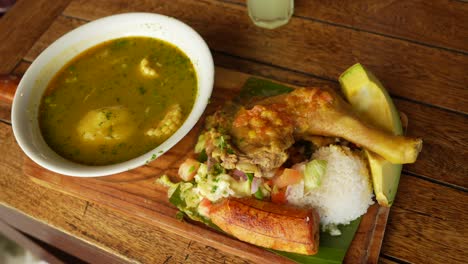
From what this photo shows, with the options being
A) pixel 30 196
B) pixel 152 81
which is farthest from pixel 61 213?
pixel 152 81

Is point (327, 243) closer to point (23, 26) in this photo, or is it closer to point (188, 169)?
point (188, 169)

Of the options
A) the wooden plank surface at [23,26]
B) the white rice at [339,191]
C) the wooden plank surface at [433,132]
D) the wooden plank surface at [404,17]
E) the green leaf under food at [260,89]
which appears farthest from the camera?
the wooden plank surface at [23,26]

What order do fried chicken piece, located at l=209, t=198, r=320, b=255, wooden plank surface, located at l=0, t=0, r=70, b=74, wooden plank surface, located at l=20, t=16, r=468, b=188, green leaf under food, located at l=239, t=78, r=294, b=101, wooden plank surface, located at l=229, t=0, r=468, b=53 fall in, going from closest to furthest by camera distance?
fried chicken piece, located at l=209, t=198, r=320, b=255, wooden plank surface, located at l=20, t=16, r=468, b=188, green leaf under food, located at l=239, t=78, r=294, b=101, wooden plank surface, located at l=229, t=0, r=468, b=53, wooden plank surface, located at l=0, t=0, r=70, b=74

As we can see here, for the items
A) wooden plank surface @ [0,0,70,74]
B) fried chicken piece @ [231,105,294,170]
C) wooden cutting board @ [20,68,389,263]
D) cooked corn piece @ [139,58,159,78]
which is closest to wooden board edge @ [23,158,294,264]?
wooden cutting board @ [20,68,389,263]

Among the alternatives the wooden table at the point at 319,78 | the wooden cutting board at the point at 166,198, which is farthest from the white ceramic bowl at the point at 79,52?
the wooden table at the point at 319,78

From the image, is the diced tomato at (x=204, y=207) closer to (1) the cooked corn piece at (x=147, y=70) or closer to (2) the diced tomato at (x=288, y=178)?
(2) the diced tomato at (x=288, y=178)

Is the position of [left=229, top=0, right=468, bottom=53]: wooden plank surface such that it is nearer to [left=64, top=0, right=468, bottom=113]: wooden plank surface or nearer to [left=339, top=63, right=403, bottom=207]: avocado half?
[left=64, top=0, right=468, bottom=113]: wooden plank surface
